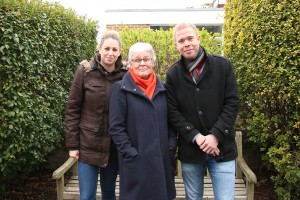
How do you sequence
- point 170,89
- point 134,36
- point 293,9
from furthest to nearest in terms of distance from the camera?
point 134,36
point 293,9
point 170,89

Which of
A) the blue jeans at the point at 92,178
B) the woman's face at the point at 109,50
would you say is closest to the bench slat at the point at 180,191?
the blue jeans at the point at 92,178

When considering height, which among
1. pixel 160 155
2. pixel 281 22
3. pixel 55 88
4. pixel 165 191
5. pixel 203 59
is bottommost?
pixel 165 191

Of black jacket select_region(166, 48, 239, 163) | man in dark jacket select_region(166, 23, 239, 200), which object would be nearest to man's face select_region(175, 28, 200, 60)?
man in dark jacket select_region(166, 23, 239, 200)

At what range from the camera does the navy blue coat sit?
2766mm

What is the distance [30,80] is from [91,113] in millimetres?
1097

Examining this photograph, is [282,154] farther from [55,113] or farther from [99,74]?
[55,113]

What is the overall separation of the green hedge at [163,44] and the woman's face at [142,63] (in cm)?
252

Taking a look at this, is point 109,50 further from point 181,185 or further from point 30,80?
point 181,185

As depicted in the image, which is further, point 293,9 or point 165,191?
point 293,9

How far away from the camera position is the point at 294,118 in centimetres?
352

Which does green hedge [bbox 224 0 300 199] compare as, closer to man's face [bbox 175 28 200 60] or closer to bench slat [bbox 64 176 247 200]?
bench slat [bbox 64 176 247 200]

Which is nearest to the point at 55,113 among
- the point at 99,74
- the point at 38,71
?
the point at 38,71

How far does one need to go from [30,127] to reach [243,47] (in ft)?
8.90

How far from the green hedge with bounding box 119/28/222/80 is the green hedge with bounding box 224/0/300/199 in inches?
54.1
